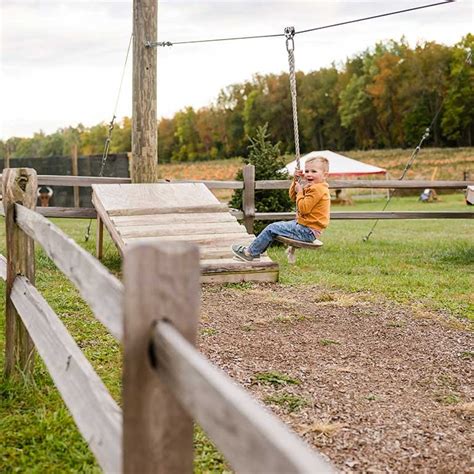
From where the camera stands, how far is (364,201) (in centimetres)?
3206

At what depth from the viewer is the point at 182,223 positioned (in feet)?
27.8

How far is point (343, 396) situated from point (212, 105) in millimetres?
89901

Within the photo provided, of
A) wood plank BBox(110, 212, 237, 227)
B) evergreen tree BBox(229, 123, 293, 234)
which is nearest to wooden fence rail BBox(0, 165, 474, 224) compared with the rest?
evergreen tree BBox(229, 123, 293, 234)

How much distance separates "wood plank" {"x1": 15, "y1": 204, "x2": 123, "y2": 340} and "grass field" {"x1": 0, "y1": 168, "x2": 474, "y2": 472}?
1028mm

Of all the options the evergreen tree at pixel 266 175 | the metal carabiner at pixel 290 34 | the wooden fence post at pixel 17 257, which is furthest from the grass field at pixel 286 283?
the metal carabiner at pixel 290 34

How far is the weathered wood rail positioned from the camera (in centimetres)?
138

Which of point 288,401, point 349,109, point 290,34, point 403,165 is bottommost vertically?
point 288,401

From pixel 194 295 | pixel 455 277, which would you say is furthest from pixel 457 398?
pixel 455 277

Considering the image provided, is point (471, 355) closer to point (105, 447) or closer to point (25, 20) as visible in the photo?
point (105, 447)

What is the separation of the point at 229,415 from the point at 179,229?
22.3 feet

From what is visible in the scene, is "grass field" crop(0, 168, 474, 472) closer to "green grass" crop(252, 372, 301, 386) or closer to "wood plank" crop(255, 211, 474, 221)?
"wood plank" crop(255, 211, 474, 221)

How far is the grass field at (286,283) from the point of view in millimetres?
3459

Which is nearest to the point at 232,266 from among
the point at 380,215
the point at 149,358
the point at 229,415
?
the point at 380,215

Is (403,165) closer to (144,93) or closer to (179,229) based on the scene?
(144,93)
